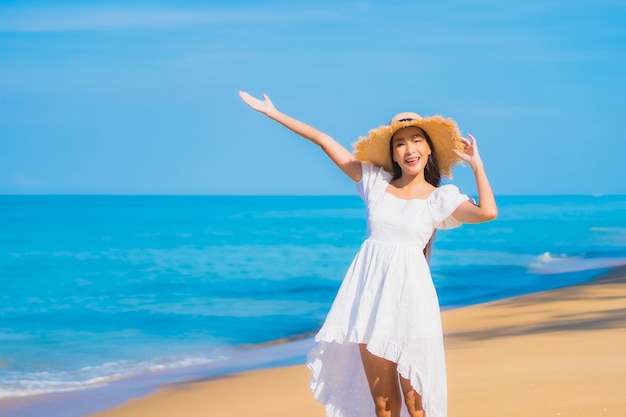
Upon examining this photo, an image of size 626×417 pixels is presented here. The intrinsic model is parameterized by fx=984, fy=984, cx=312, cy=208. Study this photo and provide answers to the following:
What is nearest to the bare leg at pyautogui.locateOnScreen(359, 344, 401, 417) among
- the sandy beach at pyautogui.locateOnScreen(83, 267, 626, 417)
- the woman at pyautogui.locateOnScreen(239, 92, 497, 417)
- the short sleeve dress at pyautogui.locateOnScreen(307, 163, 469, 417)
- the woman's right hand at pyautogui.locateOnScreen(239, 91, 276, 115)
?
the woman at pyautogui.locateOnScreen(239, 92, 497, 417)

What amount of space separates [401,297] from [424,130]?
78 centimetres

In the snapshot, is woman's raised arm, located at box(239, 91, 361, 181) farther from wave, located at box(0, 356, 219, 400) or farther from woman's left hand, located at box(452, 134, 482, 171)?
wave, located at box(0, 356, 219, 400)

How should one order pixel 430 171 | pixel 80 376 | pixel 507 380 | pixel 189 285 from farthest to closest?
pixel 189 285, pixel 80 376, pixel 507 380, pixel 430 171

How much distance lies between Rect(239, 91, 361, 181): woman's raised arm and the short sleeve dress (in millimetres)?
256

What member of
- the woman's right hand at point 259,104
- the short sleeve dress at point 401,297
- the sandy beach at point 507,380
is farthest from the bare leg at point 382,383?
the sandy beach at point 507,380

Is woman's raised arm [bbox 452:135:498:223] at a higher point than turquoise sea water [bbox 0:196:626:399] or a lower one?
lower

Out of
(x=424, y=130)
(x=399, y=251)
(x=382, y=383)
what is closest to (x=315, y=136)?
(x=424, y=130)

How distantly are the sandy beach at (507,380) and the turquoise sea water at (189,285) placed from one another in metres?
1.82

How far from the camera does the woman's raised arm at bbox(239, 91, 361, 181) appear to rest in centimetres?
448

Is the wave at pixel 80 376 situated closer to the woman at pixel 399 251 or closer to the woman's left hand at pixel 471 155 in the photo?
the woman at pixel 399 251

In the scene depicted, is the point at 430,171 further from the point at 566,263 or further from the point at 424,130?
the point at 566,263

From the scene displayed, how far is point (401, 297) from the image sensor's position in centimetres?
421

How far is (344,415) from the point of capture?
4.66 metres

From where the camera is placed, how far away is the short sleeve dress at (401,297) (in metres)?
4.21
